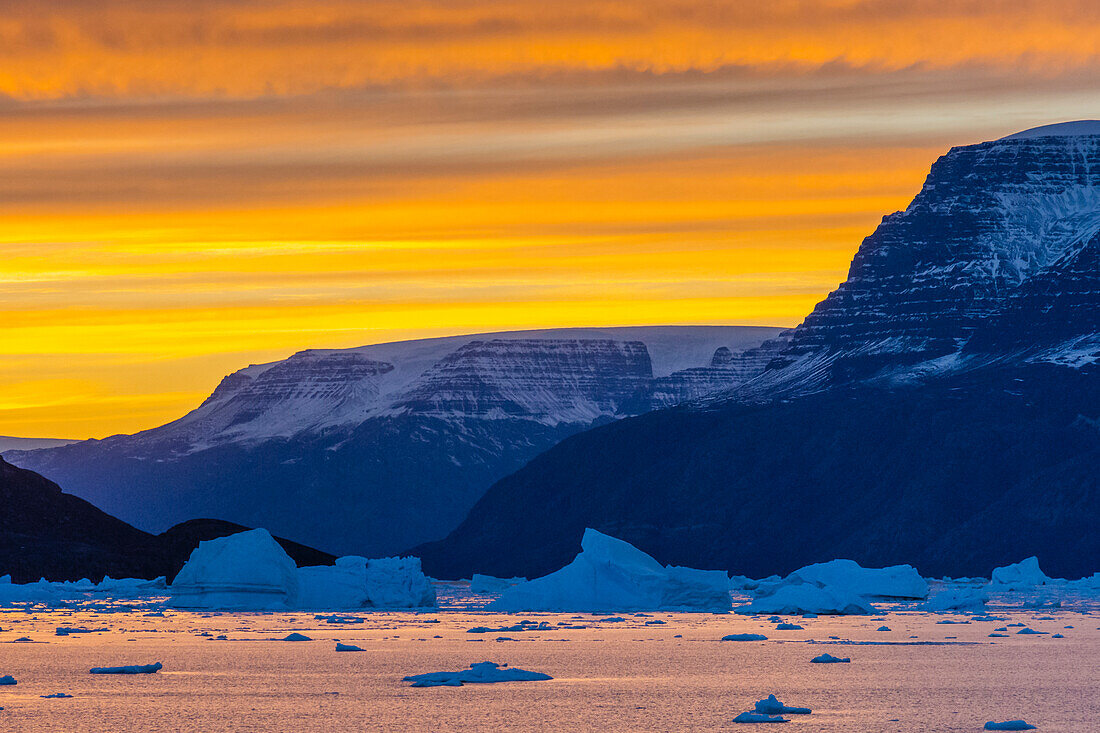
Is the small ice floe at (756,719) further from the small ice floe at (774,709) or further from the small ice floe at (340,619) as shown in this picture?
the small ice floe at (340,619)

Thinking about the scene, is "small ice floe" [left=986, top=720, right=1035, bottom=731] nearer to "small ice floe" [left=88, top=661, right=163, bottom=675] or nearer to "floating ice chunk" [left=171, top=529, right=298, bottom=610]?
"small ice floe" [left=88, top=661, right=163, bottom=675]

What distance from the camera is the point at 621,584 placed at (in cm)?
15550

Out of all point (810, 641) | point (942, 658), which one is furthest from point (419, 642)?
point (942, 658)

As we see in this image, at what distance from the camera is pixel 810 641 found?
123000 millimetres

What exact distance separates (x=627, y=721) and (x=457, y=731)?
7250mm

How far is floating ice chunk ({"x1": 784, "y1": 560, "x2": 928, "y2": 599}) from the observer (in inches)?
7387

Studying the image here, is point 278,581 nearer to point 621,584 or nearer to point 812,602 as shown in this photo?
point 621,584

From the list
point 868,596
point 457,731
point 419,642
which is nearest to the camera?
point 457,731

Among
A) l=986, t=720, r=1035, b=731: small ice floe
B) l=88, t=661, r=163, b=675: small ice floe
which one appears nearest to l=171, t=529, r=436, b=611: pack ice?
l=88, t=661, r=163, b=675: small ice floe

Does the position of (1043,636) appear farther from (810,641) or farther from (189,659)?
(189,659)

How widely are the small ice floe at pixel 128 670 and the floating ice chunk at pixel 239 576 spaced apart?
52115mm

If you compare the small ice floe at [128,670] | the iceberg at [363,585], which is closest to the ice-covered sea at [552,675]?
the small ice floe at [128,670]

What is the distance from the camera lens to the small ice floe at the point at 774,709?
256 ft

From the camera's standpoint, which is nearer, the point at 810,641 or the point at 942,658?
the point at 942,658
